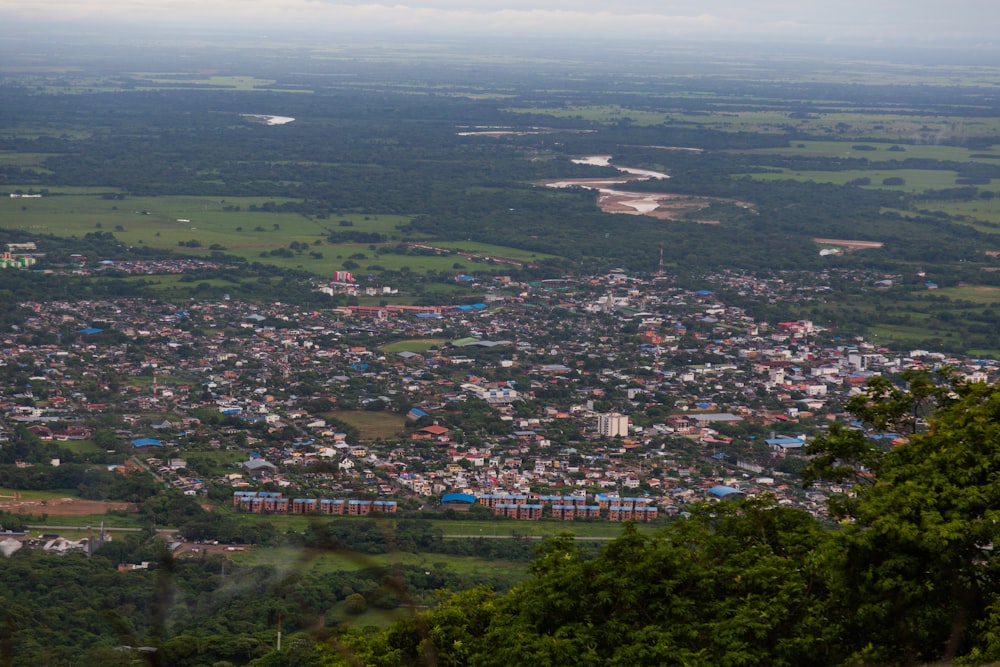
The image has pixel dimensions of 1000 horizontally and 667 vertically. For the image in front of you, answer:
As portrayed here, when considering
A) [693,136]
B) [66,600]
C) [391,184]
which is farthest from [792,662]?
[693,136]

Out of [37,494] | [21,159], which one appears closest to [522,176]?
[21,159]

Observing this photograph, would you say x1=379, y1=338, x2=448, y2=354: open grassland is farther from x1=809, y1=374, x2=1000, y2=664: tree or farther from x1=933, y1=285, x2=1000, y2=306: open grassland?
x1=809, y1=374, x2=1000, y2=664: tree

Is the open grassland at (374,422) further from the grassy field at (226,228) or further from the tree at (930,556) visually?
the tree at (930,556)

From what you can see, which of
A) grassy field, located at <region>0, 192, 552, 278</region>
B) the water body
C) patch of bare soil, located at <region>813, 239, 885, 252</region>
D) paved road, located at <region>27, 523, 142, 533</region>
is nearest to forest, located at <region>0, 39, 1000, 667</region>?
grassy field, located at <region>0, 192, 552, 278</region>

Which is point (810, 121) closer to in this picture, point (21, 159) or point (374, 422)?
point (21, 159)

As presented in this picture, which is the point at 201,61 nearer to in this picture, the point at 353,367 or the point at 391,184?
the point at 391,184

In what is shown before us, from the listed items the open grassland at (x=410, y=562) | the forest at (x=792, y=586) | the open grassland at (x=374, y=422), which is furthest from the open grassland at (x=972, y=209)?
the forest at (x=792, y=586)
